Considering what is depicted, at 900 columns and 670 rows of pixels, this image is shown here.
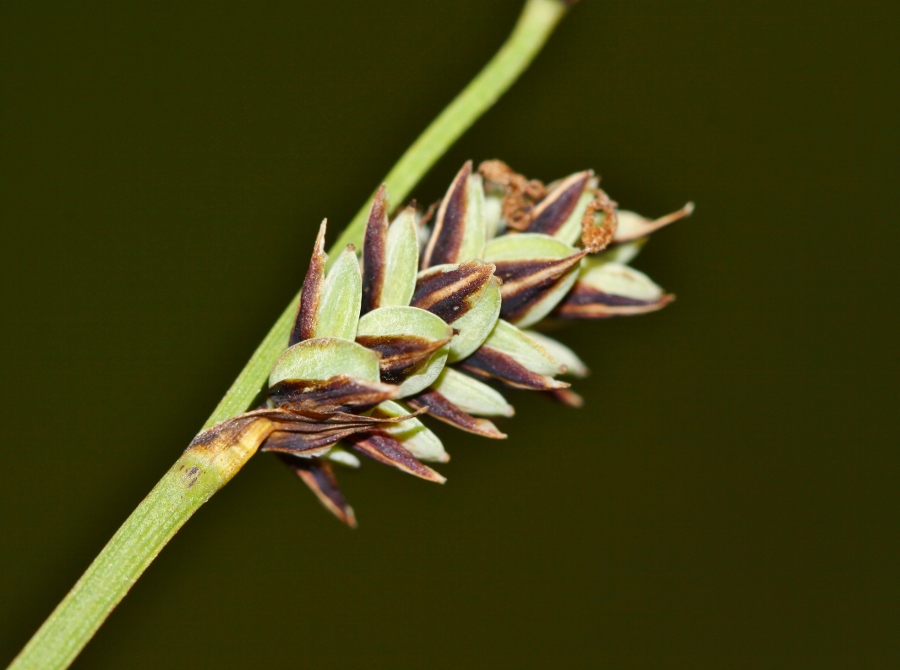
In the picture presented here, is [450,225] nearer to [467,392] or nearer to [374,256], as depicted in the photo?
[374,256]

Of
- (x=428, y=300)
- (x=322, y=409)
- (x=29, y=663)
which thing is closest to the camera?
(x=29, y=663)

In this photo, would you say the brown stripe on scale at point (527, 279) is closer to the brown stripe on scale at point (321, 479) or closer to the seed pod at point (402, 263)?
the seed pod at point (402, 263)

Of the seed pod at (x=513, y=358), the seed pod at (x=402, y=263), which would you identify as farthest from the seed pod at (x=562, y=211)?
the seed pod at (x=402, y=263)

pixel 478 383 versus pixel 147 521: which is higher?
pixel 478 383

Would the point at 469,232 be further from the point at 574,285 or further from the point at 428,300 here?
the point at 574,285

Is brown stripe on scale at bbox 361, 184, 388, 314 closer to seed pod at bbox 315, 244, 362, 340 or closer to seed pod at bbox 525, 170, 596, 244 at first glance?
seed pod at bbox 315, 244, 362, 340

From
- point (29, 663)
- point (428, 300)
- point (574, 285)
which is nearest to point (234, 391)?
point (428, 300)

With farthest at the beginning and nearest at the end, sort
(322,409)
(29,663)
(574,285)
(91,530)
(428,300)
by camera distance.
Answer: (91,530)
(574,285)
(428,300)
(322,409)
(29,663)
